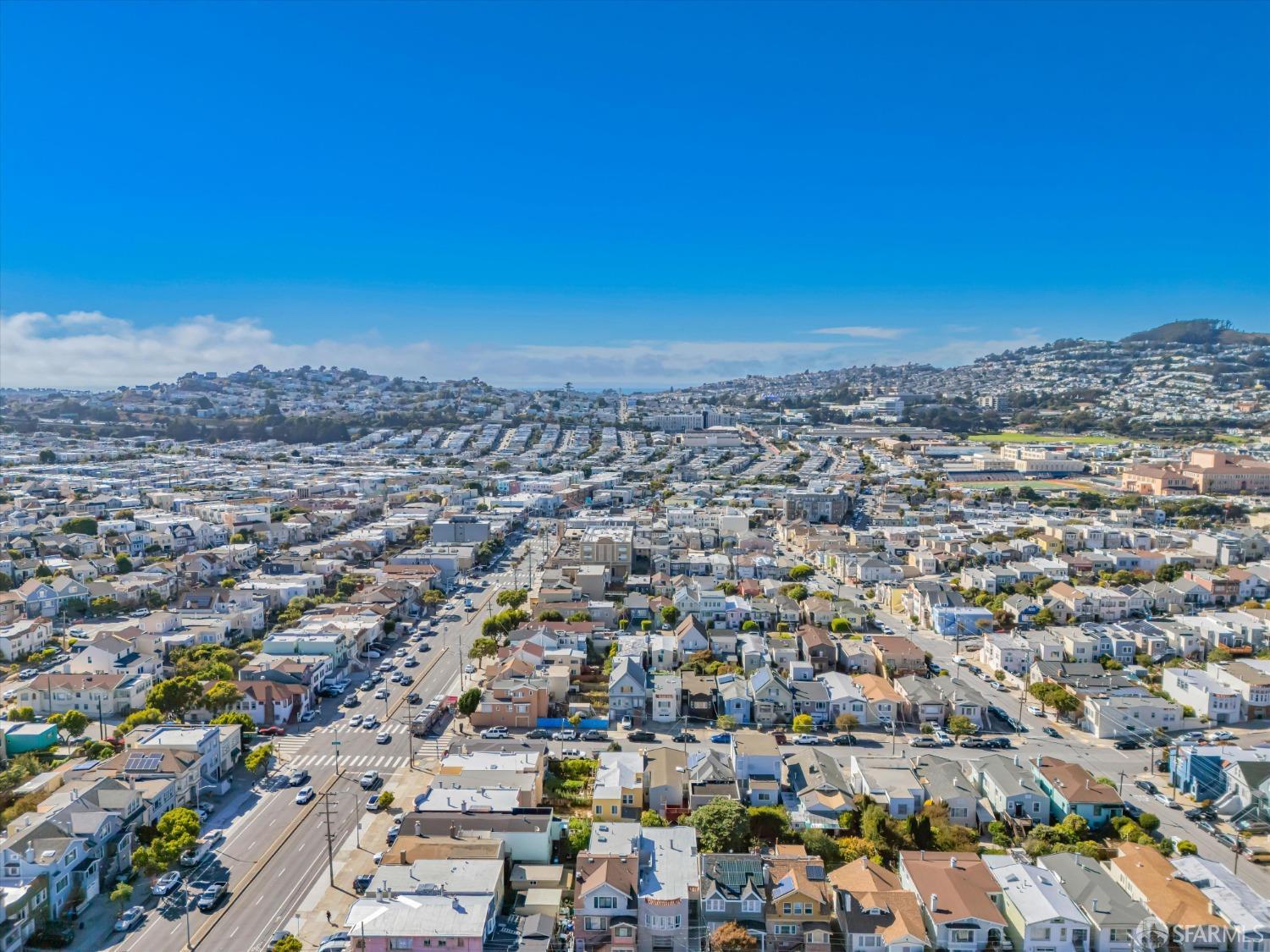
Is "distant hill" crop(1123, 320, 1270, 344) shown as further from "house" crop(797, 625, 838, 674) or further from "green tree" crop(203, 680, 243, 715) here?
"green tree" crop(203, 680, 243, 715)

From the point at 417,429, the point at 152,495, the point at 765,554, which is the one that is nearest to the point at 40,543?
the point at 152,495

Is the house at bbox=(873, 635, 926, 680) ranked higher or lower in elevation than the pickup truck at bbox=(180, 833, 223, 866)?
higher

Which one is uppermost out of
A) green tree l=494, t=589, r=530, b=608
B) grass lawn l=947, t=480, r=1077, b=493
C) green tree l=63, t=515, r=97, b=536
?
grass lawn l=947, t=480, r=1077, b=493

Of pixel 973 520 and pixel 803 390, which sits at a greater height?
pixel 803 390

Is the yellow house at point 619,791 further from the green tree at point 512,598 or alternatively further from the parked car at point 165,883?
the green tree at point 512,598

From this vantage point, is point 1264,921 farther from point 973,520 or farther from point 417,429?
point 417,429

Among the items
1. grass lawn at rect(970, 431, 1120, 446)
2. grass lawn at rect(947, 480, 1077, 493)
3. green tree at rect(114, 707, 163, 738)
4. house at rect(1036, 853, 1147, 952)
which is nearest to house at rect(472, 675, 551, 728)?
green tree at rect(114, 707, 163, 738)

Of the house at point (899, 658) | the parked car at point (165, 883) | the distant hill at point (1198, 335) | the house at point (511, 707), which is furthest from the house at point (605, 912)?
the distant hill at point (1198, 335)
